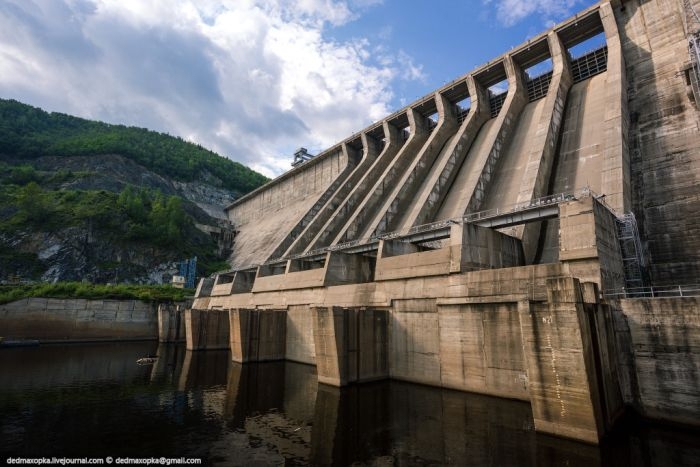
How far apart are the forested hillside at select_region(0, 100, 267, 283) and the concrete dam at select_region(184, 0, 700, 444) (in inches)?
905

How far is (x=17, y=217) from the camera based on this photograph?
1961 inches

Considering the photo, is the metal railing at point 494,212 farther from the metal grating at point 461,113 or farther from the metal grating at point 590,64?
the metal grating at point 461,113

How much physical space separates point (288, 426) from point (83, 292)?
3638 centimetres

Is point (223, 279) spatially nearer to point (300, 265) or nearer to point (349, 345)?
point (300, 265)

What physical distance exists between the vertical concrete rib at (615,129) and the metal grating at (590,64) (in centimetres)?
321

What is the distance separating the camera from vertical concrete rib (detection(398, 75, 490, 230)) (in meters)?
29.4

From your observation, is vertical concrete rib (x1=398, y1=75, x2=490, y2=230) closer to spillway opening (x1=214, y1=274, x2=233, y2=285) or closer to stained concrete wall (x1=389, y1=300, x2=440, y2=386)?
stained concrete wall (x1=389, y1=300, x2=440, y2=386)

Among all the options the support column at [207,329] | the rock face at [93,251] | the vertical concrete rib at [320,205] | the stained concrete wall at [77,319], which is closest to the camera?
the support column at [207,329]

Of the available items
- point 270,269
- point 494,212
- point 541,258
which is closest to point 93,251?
point 270,269

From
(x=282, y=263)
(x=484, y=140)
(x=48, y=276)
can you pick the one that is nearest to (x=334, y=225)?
(x=282, y=263)

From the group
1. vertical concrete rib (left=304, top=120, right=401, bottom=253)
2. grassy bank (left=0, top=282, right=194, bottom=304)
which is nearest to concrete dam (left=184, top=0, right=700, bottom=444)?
vertical concrete rib (left=304, top=120, right=401, bottom=253)

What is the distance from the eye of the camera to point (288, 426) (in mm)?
12539

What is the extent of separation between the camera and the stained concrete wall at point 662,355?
11.4m

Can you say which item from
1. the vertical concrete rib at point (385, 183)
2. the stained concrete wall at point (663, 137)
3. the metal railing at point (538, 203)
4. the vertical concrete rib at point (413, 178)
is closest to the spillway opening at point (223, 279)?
the vertical concrete rib at point (385, 183)
